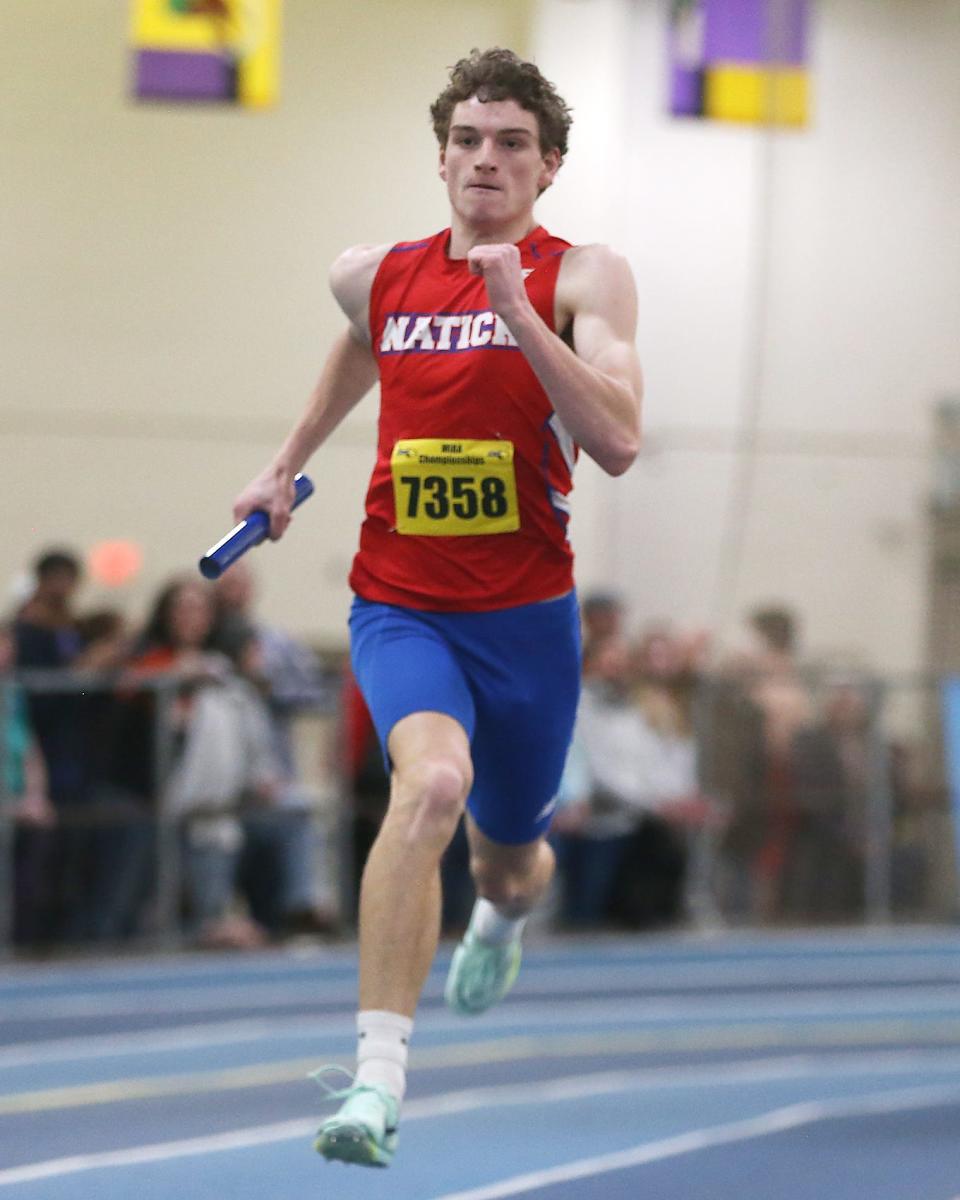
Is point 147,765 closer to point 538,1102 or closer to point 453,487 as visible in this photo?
point 538,1102

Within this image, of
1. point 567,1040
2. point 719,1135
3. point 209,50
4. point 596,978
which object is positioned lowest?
point 596,978

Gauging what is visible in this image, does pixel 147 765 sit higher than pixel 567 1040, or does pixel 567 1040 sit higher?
pixel 147 765

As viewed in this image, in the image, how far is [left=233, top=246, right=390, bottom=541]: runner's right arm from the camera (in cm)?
498

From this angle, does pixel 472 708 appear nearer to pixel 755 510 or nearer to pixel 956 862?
pixel 956 862

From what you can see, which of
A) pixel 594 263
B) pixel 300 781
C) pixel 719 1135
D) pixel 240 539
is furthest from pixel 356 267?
pixel 300 781

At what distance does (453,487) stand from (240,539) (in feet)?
1.48

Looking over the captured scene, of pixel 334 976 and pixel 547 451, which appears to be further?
pixel 334 976

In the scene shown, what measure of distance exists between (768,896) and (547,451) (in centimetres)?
824


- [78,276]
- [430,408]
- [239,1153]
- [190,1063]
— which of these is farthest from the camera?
[78,276]

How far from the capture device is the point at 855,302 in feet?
57.6

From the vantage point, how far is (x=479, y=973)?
19.5 feet

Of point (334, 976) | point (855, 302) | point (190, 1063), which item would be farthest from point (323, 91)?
point (190, 1063)

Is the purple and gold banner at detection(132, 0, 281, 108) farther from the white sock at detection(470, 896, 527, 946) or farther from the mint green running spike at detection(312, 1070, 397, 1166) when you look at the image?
the mint green running spike at detection(312, 1070, 397, 1166)

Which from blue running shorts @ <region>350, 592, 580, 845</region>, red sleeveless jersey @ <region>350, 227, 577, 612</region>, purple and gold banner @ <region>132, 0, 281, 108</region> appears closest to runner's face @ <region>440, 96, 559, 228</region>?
red sleeveless jersey @ <region>350, 227, 577, 612</region>
